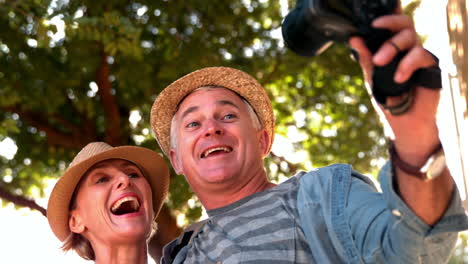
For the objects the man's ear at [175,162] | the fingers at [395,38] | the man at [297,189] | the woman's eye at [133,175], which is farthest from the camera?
the woman's eye at [133,175]

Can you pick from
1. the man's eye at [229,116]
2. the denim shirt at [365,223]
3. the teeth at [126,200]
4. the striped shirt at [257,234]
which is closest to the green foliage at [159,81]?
the teeth at [126,200]

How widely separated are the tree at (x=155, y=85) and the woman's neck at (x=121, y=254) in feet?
7.52

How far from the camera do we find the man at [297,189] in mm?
1368

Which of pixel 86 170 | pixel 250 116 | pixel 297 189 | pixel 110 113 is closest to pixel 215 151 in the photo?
pixel 250 116

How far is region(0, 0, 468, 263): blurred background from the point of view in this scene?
6227 millimetres

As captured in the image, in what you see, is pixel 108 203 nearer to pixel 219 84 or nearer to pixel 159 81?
pixel 219 84

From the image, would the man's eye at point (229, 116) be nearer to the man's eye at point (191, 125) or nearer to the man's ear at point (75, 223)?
the man's eye at point (191, 125)

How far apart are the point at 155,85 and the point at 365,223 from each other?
206 inches

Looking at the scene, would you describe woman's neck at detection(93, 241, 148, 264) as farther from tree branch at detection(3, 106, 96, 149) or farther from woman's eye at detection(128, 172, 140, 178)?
tree branch at detection(3, 106, 96, 149)

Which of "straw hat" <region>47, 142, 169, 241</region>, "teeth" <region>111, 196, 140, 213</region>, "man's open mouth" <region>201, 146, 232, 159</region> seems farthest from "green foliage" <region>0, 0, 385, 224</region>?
"man's open mouth" <region>201, 146, 232, 159</region>

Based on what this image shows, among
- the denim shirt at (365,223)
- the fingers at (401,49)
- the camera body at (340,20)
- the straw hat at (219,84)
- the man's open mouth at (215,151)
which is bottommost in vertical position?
the denim shirt at (365,223)

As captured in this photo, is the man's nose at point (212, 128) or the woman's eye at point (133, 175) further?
the woman's eye at point (133, 175)

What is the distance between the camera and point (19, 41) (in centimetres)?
625

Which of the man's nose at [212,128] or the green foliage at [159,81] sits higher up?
the green foliage at [159,81]
